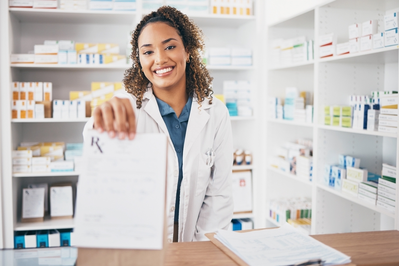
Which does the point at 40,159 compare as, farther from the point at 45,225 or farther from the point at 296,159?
the point at 296,159

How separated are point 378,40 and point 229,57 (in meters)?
1.51

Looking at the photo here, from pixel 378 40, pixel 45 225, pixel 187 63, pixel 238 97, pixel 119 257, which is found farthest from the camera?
pixel 238 97

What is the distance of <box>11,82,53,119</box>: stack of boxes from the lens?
3.04 metres

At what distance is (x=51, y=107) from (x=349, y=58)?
239 centimetres

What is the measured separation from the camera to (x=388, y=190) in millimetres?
2037

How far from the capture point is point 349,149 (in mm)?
2631

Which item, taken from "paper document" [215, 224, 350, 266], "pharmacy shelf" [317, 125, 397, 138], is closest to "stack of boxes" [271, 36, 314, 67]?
"pharmacy shelf" [317, 125, 397, 138]

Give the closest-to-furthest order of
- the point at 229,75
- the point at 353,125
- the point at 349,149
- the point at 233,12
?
the point at 353,125 → the point at 349,149 → the point at 233,12 → the point at 229,75

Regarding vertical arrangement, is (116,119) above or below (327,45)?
below

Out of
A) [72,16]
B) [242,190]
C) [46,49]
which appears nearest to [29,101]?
[46,49]

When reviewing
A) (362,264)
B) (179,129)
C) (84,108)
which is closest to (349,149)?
(179,129)

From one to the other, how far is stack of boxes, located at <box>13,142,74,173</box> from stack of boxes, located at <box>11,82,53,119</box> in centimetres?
28

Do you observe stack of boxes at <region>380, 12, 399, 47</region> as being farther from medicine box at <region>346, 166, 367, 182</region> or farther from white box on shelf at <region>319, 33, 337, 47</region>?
medicine box at <region>346, 166, 367, 182</region>

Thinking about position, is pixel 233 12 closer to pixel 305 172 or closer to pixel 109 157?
pixel 305 172
